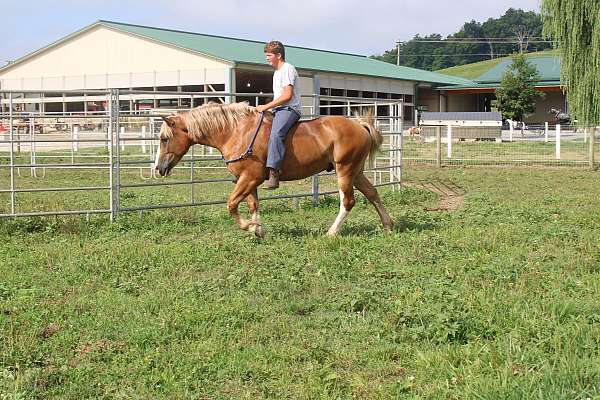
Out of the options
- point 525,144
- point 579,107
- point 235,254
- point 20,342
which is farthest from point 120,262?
point 525,144

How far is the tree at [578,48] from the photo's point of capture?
605 inches

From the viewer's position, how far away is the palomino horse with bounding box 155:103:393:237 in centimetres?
791

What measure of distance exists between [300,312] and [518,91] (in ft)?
140

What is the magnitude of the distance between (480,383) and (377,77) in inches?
1694

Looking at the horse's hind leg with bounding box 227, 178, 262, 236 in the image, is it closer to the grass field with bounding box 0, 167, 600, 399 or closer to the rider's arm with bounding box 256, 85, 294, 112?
the grass field with bounding box 0, 167, 600, 399

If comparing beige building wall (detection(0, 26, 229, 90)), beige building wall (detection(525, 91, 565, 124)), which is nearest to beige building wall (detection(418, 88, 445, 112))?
beige building wall (detection(525, 91, 565, 124))

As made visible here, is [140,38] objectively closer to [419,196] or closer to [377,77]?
[377,77]

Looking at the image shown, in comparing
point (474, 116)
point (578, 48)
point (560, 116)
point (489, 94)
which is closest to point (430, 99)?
point (489, 94)

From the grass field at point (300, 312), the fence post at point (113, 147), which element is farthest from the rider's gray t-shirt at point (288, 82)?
the fence post at point (113, 147)

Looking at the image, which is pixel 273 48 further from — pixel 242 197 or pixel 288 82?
pixel 242 197

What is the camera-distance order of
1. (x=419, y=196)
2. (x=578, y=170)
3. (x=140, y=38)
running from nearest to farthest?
1. (x=419, y=196)
2. (x=578, y=170)
3. (x=140, y=38)

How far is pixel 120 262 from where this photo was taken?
6586mm

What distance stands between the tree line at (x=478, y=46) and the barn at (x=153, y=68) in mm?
94182

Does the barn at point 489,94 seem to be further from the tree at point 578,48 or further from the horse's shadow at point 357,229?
the horse's shadow at point 357,229
